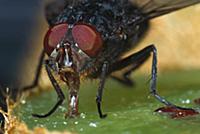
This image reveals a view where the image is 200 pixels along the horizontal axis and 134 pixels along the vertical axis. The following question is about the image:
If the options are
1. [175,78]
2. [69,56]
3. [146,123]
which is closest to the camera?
[146,123]

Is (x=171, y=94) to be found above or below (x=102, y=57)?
below

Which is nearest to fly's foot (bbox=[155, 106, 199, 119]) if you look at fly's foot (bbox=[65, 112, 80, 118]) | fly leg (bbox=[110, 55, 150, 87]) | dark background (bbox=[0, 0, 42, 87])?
fly's foot (bbox=[65, 112, 80, 118])

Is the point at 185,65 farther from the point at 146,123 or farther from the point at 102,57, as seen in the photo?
the point at 146,123

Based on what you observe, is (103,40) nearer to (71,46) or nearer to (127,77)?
(71,46)

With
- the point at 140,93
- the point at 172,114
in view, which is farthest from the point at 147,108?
the point at 140,93

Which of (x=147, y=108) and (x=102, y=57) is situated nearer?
(x=147, y=108)

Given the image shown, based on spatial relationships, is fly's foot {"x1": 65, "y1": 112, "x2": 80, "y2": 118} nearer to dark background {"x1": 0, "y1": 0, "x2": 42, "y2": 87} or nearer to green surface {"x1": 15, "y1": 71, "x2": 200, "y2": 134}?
green surface {"x1": 15, "y1": 71, "x2": 200, "y2": 134}

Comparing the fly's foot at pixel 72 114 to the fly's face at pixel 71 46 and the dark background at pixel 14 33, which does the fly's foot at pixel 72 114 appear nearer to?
the fly's face at pixel 71 46
